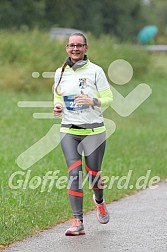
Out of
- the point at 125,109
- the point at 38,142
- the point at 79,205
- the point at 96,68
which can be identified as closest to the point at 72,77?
the point at 96,68

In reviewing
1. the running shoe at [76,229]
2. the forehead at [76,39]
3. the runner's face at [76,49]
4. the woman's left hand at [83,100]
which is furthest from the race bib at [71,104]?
the running shoe at [76,229]

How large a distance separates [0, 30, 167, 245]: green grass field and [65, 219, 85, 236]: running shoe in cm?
47

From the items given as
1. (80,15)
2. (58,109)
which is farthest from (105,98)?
(80,15)

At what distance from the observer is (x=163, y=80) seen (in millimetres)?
39594

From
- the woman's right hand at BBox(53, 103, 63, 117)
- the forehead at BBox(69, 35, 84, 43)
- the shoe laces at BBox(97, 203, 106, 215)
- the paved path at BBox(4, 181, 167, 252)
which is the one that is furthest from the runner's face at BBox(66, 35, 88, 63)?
the paved path at BBox(4, 181, 167, 252)

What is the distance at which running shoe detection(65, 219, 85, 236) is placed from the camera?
319 inches

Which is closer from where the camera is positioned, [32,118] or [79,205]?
[79,205]

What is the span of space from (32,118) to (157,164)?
6366 millimetres

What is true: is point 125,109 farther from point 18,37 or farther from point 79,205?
point 79,205

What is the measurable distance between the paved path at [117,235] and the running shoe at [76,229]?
6 cm

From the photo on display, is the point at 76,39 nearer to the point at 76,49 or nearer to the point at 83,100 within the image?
the point at 76,49

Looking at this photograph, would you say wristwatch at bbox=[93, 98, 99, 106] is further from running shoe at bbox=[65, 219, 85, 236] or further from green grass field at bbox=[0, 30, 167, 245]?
green grass field at bbox=[0, 30, 167, 245]

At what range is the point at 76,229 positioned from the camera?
319 inches

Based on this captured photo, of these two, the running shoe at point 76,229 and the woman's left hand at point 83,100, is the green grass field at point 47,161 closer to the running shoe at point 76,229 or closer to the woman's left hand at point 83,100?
the running shoe at point 76,229
